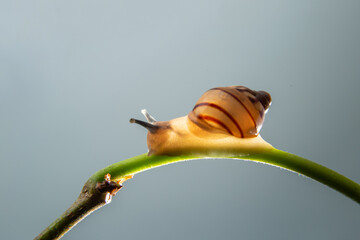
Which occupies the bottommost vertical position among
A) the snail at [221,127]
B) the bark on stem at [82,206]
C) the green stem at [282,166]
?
the bark on stem at [82,206]

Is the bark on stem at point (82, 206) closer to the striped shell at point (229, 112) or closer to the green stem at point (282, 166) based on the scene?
the green stem at point (282, 166)

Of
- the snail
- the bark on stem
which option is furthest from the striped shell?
the bark on stem

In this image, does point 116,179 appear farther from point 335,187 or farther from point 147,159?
point 335,187

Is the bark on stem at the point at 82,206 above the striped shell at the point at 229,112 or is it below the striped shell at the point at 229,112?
below

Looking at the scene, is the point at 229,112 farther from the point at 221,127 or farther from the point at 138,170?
the point at 138,170

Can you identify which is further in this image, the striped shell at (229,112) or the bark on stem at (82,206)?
the striped shell at (229,112)

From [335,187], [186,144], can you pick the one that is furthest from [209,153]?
[335,187]

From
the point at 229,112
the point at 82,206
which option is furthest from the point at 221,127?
the point at 82,206

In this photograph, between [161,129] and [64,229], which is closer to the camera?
[64,229]

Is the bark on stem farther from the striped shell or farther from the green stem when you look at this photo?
the striped shell

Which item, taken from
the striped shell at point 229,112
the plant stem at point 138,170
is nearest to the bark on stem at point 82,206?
the plant stem at point 138,170
